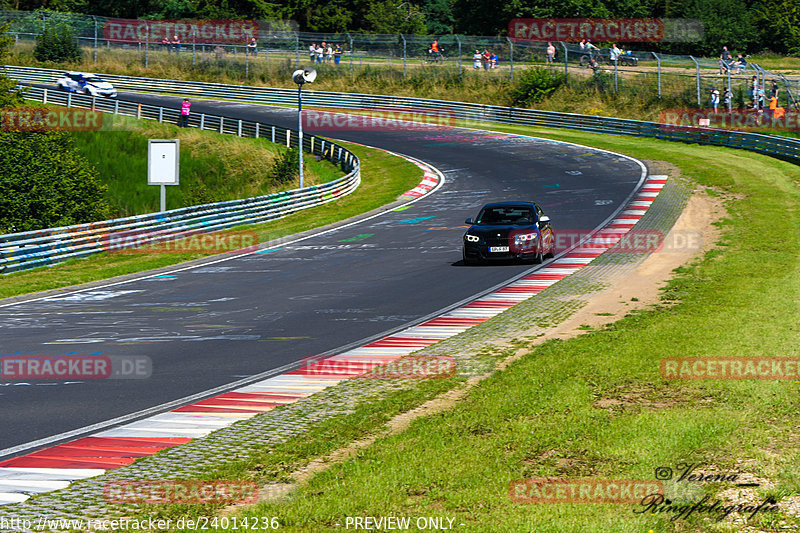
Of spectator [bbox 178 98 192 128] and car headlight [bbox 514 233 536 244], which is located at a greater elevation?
spectator [bbox 178 98 192 128]

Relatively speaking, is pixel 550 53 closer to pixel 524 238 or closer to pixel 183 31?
pixel 183 31

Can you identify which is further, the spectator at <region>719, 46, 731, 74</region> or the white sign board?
the spectator at <region>719, 46, 731, 74</region>

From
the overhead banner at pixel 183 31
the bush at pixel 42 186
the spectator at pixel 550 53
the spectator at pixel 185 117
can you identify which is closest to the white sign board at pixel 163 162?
the bush at pixel 42 186

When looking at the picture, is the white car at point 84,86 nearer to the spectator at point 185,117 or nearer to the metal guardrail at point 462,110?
the metal guardrail at point 462,110

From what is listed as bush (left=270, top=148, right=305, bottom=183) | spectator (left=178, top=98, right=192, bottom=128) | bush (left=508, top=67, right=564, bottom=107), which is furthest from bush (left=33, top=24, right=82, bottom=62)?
bush (left=508, top=67, right=564, bottom=107)

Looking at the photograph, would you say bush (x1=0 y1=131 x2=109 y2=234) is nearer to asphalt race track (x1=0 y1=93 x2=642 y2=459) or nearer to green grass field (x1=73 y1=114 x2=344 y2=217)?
green grass field (x1=73 y1=114 x2=344 y2=217)

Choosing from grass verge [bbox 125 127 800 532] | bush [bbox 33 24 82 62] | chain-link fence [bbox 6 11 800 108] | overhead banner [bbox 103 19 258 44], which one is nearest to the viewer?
grass verge [bbox 125 127 800 532]

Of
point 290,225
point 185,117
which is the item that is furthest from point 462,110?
point 290,225

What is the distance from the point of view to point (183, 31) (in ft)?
268

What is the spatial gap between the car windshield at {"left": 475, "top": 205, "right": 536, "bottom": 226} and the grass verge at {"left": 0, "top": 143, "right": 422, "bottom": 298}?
8.50 m

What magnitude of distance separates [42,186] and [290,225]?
16013 mm

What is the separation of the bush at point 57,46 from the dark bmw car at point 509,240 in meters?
62.2

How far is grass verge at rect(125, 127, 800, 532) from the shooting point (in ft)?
21.2

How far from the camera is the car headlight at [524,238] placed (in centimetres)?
2128
